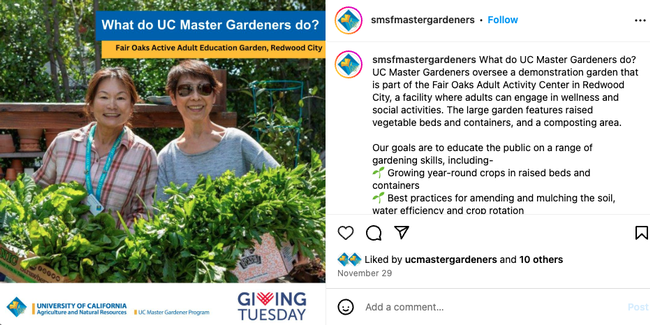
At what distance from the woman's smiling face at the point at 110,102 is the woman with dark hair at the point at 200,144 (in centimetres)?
29

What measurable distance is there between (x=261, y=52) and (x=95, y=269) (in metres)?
1.07

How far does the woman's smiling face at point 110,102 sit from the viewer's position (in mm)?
2592

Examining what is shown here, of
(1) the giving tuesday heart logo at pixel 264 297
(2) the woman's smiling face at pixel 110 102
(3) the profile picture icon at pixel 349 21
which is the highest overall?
(3) the profile picture icon at pixel 349 21

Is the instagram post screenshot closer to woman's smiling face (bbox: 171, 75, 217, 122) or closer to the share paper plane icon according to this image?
the share paper plane icon

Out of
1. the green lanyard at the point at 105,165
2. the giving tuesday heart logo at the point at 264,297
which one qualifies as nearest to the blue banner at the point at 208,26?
the green lanyard at the point at 105,165

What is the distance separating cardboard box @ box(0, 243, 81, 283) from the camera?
2088mm

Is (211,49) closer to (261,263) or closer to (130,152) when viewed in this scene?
(130,152)

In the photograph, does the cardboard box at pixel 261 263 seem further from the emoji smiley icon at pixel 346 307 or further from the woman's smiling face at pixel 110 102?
the woman's smiling face at pixel 110 102

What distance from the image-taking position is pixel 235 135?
9.20ft

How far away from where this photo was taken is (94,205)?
94.6 inches

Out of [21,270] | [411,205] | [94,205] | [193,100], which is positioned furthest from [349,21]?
[21,270]

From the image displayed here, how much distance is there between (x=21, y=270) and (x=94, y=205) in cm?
36

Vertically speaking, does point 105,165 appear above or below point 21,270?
above

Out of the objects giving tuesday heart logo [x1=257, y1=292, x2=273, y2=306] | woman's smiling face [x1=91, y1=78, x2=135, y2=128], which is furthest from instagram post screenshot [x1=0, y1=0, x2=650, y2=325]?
woman's smiling face [x1=91, y1=78, x2=135, y2=128]
